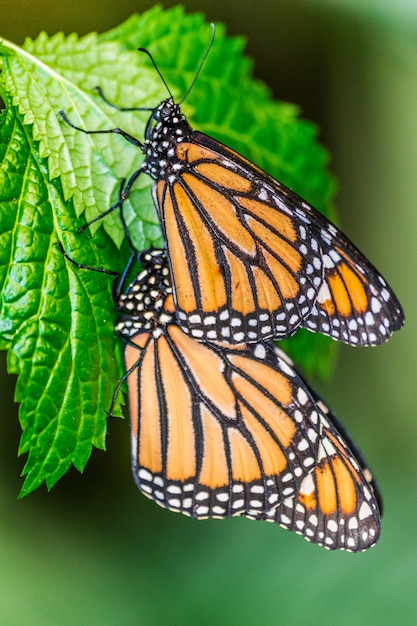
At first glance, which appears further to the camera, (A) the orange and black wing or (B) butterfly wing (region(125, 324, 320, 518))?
(B) butterfly wing (region(125, 324, 320, 518))

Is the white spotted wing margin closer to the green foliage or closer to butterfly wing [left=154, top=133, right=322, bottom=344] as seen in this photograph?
butterfly wing [left=154, top=133, right=322, bottom=344]

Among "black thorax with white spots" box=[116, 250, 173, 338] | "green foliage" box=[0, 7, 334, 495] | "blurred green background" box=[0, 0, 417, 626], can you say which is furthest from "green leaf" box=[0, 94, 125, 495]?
"blurred green background" box=[0, 0, 417, 626]

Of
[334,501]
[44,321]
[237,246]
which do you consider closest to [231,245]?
[237,246]

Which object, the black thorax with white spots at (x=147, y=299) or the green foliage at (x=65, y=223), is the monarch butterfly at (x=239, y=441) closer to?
the black thorax with white spots at (x=147, y=299)

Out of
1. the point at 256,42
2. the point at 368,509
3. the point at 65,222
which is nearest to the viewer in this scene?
the point at 65,222

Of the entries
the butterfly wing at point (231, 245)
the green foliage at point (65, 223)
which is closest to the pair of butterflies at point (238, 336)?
the butterfly wing at point (231, 245)

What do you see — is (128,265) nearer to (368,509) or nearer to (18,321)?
(18,321)

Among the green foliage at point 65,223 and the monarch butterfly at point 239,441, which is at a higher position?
the green foliage at point 65,223

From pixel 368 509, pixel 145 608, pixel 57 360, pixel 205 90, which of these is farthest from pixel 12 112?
pixel 145 608
